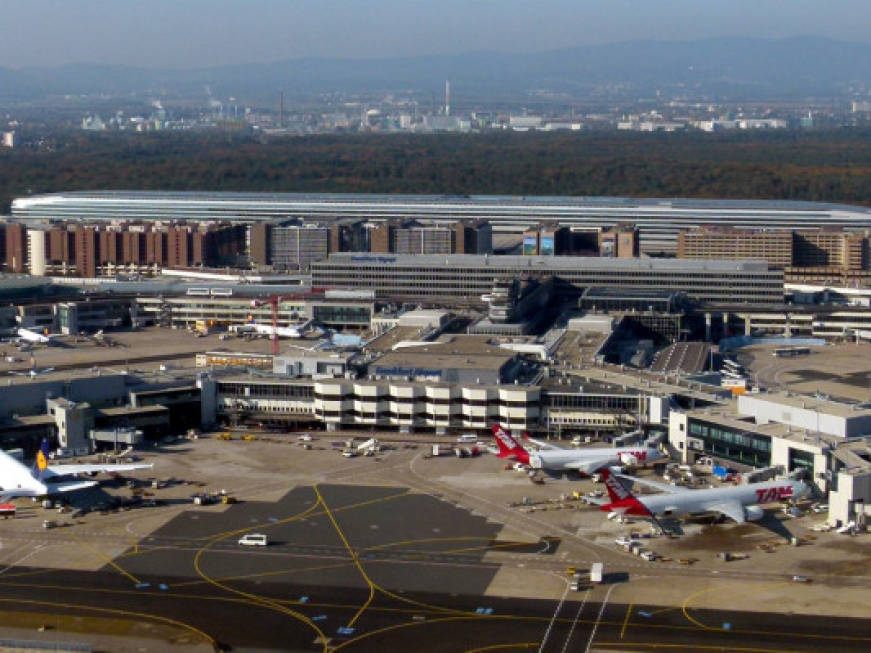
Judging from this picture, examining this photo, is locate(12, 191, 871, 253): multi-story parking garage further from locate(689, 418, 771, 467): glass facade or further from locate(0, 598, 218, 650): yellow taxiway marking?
locate(0, 598, 218, 650): yellow taxiway marking

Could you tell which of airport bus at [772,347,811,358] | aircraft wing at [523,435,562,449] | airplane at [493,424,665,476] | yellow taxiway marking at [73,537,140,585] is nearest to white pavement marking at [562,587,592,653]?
yellow taxiway marking at [73,537,140,585]

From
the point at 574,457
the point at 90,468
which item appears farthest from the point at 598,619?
the point at 90,468

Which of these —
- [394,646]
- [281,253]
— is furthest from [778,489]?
[281,253]

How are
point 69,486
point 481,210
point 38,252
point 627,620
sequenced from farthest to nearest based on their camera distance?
point 481,210 < point 38,252 < point 69,486 < point 627,620

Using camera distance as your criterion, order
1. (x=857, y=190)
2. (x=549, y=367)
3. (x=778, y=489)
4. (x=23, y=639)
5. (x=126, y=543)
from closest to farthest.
→ (x=23, y=639) < (x=126, y=543) < (x=778, y=489) < (x=549, y=367) < (x=857, y=190)

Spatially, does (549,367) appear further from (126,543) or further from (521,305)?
(126,543)

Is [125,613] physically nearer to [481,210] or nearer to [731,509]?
[731,509]

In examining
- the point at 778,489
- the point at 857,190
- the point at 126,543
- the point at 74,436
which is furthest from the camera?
the point at 857,190
